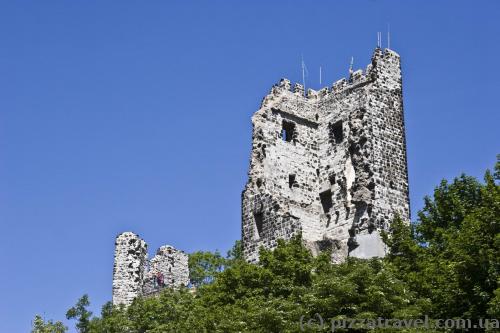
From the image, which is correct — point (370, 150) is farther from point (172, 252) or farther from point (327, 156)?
point (172, 252)

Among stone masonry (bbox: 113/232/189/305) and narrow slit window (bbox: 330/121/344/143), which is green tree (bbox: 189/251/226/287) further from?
narrow slit window (bbox: 330/121/344/143)

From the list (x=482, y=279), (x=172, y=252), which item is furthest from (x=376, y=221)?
(x=172, y=252)

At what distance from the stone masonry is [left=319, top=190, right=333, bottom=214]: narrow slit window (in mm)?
8143

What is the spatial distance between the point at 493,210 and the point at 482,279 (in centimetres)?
209

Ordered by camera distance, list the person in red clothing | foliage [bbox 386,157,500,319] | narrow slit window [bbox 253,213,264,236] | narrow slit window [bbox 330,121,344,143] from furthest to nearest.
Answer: the person in red clothing
narrow slit window [bbox 330,121,344,143]
narrow slit window [bbox 253,213,264,236]
foliage [bbox 386,157,500,319]

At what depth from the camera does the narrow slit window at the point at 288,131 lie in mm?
41469

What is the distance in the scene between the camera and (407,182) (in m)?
37.6

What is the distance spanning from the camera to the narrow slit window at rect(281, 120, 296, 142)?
41.5m

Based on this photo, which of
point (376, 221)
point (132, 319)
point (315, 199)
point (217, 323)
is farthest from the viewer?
point (315, 199)

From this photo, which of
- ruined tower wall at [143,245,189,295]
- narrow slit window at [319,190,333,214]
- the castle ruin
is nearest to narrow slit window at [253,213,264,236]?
the castle ruin

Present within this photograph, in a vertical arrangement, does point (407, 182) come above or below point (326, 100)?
below

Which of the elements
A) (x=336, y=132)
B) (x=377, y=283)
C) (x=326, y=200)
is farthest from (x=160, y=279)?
(x=377, y=283)

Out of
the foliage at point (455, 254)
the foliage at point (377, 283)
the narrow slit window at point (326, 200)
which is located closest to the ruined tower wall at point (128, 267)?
the foliage at point (377, 283)

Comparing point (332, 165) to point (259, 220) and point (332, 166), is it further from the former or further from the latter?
point (259, 220)
